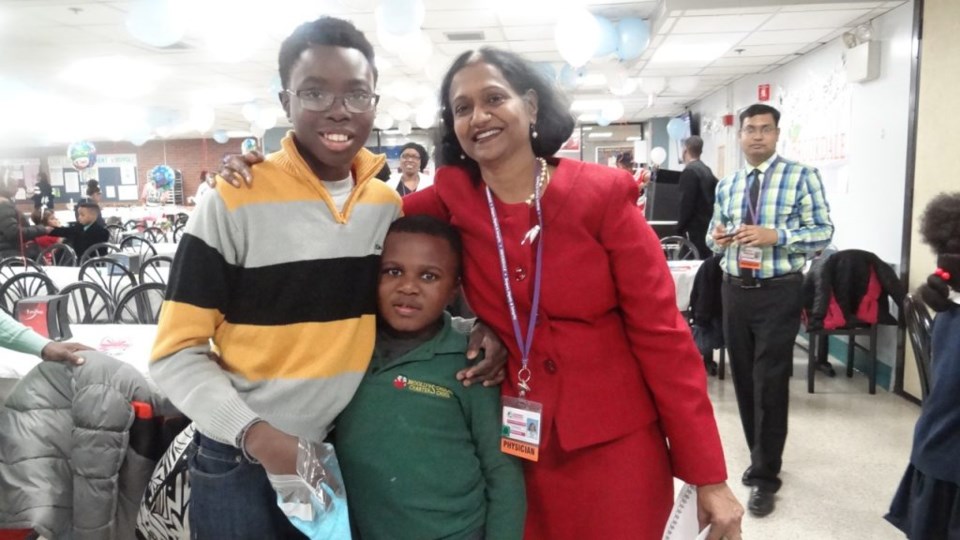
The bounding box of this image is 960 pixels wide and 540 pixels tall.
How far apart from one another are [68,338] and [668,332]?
7.56 ft

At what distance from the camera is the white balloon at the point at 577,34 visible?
526 cm

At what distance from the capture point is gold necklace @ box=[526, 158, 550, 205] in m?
1.25

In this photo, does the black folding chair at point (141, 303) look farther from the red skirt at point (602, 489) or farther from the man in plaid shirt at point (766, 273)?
the man in plaid shirt at point (766, 273)

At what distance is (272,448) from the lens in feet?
3.39

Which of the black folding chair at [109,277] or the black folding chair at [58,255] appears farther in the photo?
the black folding chair at [58,255]

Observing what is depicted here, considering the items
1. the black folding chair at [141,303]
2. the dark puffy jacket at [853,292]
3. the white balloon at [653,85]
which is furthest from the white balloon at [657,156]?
the black folding chair at [141,303]

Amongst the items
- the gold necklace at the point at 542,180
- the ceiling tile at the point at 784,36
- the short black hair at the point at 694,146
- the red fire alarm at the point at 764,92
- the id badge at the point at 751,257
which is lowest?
the id badge at the point at 751,257

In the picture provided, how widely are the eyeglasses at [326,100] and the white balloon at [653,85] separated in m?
8.33

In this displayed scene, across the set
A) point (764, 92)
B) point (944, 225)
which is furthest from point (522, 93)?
point (764, 92)

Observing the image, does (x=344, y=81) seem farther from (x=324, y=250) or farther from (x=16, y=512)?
(x=16, y=512)

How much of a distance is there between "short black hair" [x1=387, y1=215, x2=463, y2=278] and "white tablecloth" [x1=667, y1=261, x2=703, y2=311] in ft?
10.9

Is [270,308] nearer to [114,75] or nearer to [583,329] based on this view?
[583,329]

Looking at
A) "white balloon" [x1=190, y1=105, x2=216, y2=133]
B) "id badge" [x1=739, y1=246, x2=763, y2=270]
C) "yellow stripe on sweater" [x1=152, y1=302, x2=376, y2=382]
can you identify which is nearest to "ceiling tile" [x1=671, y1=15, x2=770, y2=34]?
"id badge" [x1=739, y1=246, x2=763, y2=270]

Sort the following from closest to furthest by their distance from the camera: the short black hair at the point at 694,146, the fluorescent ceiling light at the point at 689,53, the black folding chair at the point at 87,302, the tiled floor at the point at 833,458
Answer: the tiled floor at the point at 833,458
the black folding chair at the point at 87,302
the short black hair at the point at 694,146
the fluorescent ceiling light at the point at 689,53
